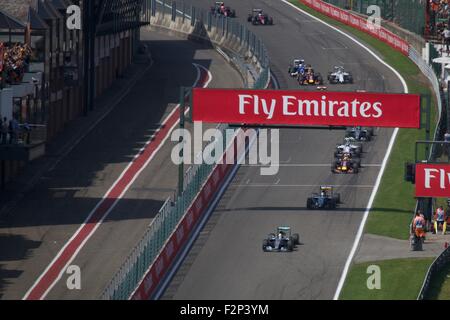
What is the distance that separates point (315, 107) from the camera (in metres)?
54.9

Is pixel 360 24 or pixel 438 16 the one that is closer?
pixel 438 16

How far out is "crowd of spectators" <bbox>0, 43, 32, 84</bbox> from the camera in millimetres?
56625

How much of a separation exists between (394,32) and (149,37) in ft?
62.2

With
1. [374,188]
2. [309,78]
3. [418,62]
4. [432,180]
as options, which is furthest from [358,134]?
[418,62]

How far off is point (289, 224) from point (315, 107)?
484cm

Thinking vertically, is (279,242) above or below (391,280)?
above

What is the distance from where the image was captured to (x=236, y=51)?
295 feet

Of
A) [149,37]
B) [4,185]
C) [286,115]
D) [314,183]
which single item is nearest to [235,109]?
[286,115]

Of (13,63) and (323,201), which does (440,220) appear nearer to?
(323,201)

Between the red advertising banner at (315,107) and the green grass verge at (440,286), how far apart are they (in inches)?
317

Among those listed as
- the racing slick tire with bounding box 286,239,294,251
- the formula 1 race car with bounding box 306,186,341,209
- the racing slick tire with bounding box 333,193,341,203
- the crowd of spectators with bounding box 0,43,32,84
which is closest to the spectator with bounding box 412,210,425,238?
the racing slick tire with bounding box 286,239,294,251

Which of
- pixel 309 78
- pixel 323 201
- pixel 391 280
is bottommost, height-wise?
pixel 391 280
